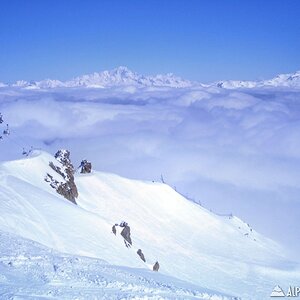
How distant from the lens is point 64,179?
195ft

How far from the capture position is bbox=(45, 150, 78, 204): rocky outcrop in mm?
55875

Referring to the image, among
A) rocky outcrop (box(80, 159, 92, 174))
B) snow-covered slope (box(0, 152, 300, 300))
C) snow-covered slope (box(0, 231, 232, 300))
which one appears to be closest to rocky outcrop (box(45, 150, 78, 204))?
snow-covered slope (box(0, 152, 300, 300))

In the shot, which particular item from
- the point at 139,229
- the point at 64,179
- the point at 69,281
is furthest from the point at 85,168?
the point at 69,281

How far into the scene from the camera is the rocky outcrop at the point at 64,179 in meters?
55.9

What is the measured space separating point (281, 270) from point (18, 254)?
4842 centimetres

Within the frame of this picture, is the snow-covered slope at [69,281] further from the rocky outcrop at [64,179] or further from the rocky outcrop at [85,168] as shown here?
the rocky outcrop at [85,168]

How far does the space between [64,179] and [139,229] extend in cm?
1344

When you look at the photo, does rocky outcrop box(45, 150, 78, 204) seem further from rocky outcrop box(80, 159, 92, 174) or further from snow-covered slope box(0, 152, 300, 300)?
rocky outcrop box(80, 159, 92, 174)

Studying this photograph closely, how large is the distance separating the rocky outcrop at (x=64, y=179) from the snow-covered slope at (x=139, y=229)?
1608 millimetres

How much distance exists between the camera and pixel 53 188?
55312mm

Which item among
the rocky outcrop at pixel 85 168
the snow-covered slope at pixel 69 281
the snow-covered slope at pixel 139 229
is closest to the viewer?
the snow-covered slope at pixel 69 281

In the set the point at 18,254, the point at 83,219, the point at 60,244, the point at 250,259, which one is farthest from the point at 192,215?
the point at 18,254

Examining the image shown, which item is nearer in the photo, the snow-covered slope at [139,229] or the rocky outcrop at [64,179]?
the snow-covered slope at [139,229]

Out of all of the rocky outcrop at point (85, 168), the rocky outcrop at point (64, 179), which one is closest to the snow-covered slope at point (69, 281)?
the rocky outcrop at point (64, 179)
